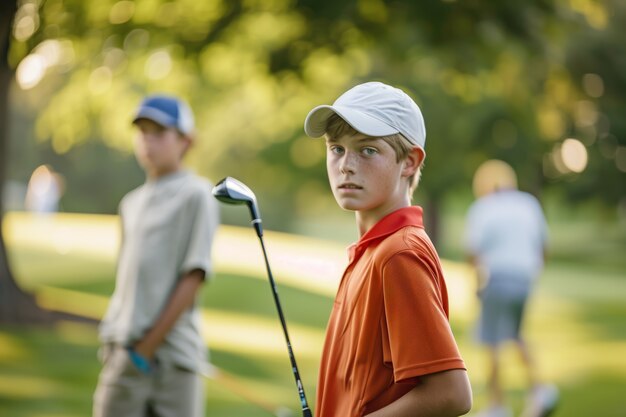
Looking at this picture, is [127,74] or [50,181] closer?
[127,74]

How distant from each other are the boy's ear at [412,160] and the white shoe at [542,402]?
661cm

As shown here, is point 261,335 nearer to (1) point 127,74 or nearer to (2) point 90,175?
(1) point 127,74

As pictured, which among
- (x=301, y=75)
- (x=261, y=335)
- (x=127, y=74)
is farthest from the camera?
(x=127, y=74)

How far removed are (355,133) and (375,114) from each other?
67 millimetres

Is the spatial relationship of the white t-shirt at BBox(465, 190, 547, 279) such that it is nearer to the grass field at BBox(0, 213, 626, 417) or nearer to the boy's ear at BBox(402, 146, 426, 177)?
the grass field at BBox(0, 213, 626, 417)

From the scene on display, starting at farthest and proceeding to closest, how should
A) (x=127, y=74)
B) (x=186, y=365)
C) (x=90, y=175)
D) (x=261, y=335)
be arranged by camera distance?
(x=90, y=175) < (x=127, y=74) < (x=261, y=335) < (x=186, y=365)

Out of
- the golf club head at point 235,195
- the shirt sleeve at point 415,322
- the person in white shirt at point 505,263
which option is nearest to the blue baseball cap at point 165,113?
the golf club head at point 235,195

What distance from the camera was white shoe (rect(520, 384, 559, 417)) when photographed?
8859mm

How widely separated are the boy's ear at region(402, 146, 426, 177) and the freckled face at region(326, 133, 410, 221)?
0.08 ft

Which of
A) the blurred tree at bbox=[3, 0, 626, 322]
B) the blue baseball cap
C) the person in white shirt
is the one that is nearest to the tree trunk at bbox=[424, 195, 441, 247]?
the blurred tree at bbox=[3, 0, 626, 322]

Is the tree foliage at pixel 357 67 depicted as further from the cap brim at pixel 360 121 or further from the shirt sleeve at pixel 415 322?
the shirt sleeve at pixel 415 322

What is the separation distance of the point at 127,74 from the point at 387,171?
1361 centimetres

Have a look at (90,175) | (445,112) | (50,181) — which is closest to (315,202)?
(90,175)

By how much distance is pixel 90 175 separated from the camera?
58.1m
